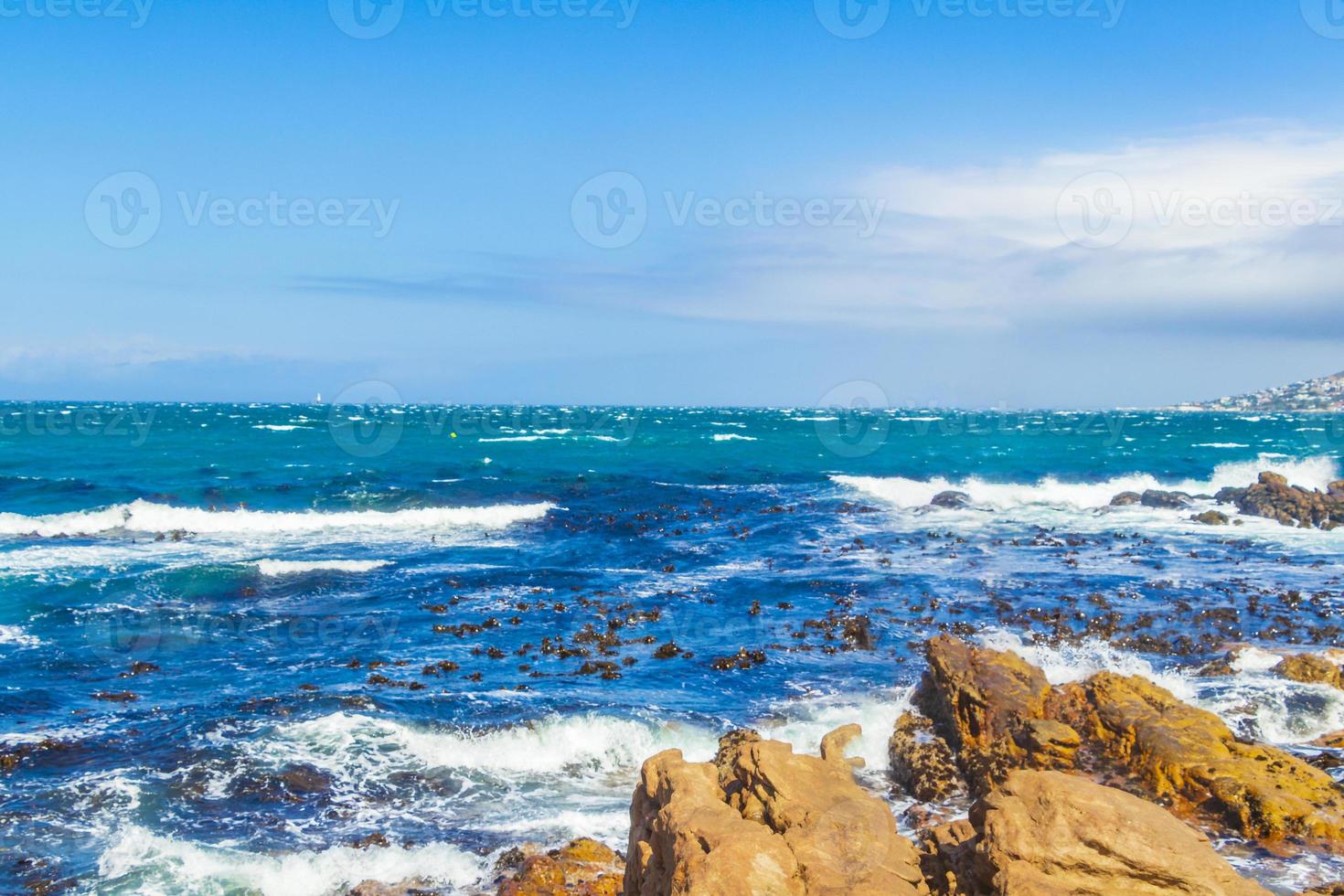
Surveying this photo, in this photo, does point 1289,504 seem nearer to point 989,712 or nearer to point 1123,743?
point 1123,743

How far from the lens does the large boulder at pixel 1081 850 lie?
6061 mm

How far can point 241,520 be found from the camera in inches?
1513

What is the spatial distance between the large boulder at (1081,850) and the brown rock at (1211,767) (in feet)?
16.7

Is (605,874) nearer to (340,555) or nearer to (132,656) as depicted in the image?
(132,656)

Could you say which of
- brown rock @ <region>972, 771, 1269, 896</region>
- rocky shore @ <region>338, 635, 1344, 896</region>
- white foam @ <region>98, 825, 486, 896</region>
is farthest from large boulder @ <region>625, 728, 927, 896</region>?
white foam @ <region>98, 825, 486, 896</region>

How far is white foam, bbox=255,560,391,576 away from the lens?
27.6m

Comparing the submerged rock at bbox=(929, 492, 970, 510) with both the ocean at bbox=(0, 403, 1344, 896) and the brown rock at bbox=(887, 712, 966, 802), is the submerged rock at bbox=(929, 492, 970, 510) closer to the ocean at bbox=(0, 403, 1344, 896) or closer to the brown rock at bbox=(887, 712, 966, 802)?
the ocean at bbox=(0, 403, 1344, 896)

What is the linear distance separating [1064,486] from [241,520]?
4489 centimetres

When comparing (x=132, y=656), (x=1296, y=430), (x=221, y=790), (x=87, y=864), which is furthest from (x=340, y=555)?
(x=1296, y=430)

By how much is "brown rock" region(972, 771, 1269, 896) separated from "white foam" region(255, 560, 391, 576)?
24.9m

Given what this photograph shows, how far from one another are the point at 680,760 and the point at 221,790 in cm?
769

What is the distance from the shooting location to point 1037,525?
127 ft

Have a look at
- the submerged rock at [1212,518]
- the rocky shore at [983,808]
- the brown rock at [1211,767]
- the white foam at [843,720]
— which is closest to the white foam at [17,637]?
the rocky shore at [983,808]

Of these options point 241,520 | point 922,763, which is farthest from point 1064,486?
point 922,763
